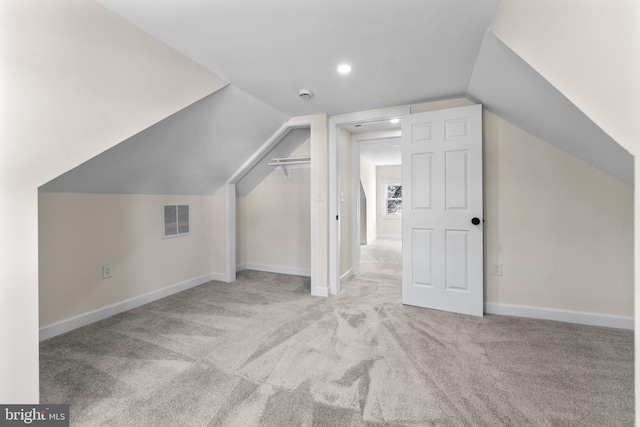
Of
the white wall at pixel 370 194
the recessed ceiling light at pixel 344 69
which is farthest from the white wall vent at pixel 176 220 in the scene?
the white wall at pixel 370 194

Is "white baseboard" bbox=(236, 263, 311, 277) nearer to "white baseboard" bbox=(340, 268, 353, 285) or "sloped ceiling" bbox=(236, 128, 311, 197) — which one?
"white baseboard" bbox=(340, 268, 353, 285)

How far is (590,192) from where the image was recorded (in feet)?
7.98

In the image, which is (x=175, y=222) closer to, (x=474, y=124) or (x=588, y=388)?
(x=474, y=124)

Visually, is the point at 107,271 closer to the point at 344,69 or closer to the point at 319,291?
the point at 319,291

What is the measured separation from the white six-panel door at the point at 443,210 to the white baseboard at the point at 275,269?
1.64m

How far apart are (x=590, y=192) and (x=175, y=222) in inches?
162

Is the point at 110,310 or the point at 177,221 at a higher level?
the point at 177,221

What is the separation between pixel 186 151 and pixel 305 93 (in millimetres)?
1273

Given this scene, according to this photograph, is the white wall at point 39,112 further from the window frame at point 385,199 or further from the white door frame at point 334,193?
the window frame at point 385,199

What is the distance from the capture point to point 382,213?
8711 millimetres

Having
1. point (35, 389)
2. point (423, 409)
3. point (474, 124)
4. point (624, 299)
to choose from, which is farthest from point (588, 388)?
point (35, 389)

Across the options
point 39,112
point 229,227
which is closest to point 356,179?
point 229,227

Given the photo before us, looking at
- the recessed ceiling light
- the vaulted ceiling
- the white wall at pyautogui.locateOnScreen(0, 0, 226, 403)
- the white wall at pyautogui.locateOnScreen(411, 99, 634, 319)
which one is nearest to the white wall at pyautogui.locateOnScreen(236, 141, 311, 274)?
the vaulted ceiling

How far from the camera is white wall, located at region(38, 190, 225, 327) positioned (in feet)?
7.35
